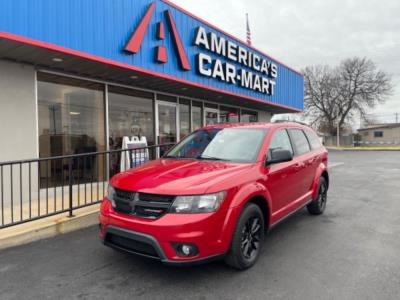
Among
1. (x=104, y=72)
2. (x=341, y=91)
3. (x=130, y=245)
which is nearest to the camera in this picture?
(x=130, y=245)

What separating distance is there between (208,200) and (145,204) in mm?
658

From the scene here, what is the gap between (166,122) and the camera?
10719mm

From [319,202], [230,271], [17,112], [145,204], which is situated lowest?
[230,271]

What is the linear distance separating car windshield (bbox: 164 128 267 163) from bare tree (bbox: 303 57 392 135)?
48561 millimetres

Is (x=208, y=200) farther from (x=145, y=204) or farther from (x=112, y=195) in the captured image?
(x=112, y=195)

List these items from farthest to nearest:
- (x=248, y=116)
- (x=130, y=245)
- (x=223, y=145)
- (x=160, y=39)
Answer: (x=248, y=116) → (x=160, y=39) → (x=223, y=145) → (x=130, y=245)

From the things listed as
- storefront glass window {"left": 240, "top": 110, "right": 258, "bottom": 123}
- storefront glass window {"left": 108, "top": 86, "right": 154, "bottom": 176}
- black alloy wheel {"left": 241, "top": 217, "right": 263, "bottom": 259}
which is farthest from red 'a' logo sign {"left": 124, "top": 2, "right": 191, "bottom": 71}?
storefront glass window {"left": 240, "top": 110, "right": 258, "bottom": 123}

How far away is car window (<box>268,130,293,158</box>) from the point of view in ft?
14.6

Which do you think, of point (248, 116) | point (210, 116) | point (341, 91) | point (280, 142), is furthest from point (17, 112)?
point (341, 91)

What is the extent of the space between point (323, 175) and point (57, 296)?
498cm

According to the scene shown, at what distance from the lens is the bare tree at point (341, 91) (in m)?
46.2

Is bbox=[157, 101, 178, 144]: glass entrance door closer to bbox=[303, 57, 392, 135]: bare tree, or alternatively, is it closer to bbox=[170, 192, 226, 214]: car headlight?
bbox=[170, 192, 226, 214]: car headlight

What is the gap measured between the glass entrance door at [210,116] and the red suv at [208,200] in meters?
7.73

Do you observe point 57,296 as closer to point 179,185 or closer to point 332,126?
point 179,185
